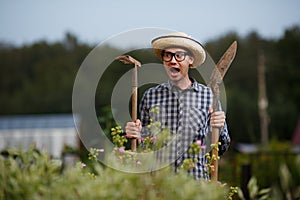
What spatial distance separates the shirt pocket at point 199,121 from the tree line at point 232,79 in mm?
22680

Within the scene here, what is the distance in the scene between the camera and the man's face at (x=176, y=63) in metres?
2.87

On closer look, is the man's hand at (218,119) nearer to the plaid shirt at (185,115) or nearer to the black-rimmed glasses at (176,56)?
the plaid shirt at (185,115)

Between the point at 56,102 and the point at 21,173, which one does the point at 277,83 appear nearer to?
the point at 56,102

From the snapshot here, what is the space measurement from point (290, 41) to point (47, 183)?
88.7 ft

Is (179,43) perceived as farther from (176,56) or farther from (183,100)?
(183,100)

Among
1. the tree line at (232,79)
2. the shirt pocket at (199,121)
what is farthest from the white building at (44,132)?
the shirt pocket at (199,121)

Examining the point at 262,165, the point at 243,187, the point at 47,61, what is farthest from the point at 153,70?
the point at 47,61

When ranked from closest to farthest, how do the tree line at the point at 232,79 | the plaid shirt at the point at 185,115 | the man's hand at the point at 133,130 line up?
the man's hand at the point at 133,130
the plaid shirt at the point at 185,115
the tree line at the point at 232,79

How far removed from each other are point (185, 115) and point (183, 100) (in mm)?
77

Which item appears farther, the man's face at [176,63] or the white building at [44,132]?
the white building at [44,132]

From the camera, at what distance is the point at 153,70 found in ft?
10.5

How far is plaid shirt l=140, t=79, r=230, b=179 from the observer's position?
2778mm

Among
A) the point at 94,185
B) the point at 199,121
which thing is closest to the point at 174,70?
the point at 199,121

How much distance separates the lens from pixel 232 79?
2877cm
